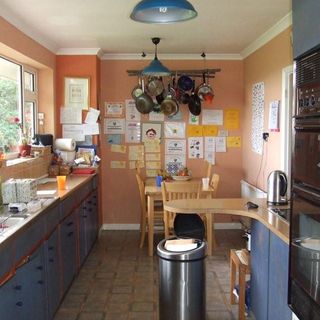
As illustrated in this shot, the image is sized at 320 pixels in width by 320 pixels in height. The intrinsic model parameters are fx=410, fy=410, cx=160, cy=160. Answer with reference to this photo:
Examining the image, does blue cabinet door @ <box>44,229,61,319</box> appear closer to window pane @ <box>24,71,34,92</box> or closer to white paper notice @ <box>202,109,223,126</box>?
window pane @ <box>24,71,34,92</box>

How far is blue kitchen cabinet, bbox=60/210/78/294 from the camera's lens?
3.26 metres

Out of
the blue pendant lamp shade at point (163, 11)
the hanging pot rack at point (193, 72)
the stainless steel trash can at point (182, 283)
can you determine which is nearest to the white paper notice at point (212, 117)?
the hanging pot rack at point (193, 72)

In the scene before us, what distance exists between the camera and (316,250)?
161 cm

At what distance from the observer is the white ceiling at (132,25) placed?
320 centimetres

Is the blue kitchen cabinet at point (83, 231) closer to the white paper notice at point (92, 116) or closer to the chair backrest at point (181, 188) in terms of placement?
the chair backrest at point (181, 188)

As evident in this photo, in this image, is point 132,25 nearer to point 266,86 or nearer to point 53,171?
point 266,86

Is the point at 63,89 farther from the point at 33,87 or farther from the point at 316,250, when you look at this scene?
the point at 316,250

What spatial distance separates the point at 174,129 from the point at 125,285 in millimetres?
2371

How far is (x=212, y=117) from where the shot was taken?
213 inches

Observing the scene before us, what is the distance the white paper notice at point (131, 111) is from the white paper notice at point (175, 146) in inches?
19.7

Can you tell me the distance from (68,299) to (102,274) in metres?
0.59

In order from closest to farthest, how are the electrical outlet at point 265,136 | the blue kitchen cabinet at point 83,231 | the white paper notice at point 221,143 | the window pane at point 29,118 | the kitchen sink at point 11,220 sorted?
the kitchen sink at point 11,220, the blue kitchen cabinet at point 83,231, the electrical outlet at point 265,136, the window pane at point 29,118, the white paper notice at point 221,143

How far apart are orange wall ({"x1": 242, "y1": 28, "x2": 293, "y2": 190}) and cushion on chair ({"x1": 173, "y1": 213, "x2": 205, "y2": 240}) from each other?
95cm

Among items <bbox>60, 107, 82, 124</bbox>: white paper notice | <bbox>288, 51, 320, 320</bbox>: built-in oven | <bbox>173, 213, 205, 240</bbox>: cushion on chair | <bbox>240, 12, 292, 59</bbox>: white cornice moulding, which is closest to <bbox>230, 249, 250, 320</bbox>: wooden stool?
<bbox>173, 213, 205, 240</bbox>: cushion on chair
